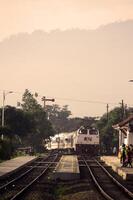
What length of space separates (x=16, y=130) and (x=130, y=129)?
138 feet

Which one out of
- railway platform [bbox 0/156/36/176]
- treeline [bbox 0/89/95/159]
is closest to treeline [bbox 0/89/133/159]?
treeline [bbox 0/89/95/159]

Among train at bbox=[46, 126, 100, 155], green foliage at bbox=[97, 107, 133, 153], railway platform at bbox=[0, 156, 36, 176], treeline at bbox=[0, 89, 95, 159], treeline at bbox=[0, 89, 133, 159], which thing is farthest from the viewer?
green foliage at bbox=[97, 107, 133, 153]

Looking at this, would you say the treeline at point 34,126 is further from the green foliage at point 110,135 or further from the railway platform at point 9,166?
the railway platform at point 9,166

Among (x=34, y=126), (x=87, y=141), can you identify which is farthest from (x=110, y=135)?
(x=87, y=141)

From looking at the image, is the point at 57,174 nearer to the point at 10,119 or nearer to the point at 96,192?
the point at 96,192

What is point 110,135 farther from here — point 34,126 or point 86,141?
point 86,141

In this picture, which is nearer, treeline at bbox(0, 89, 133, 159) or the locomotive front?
the locomotive front

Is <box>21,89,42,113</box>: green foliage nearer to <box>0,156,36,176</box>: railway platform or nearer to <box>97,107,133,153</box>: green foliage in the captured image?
<box>97,107,133,153</box>: green foliage

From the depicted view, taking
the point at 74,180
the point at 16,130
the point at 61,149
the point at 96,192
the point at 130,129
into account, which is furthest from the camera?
the point at 61,149

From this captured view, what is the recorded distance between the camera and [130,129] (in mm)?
52094

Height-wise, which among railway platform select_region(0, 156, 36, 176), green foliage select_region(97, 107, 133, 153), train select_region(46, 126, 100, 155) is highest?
green foliage select_region(97, 107, 133, 153)

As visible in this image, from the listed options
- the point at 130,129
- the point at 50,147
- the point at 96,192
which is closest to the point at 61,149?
the point at 50,147

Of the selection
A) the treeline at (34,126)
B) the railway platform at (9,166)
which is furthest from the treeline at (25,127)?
the railway platform at (9,166)

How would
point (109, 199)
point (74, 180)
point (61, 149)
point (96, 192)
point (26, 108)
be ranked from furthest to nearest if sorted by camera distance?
point (26, 108), point (61, 149), point (74, 180), point (96, 192), point (109, 199)
